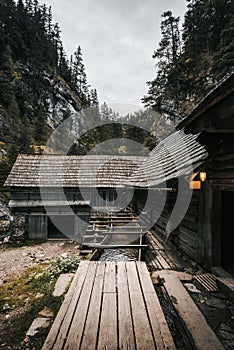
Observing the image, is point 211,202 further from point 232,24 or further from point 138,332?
point 232,24

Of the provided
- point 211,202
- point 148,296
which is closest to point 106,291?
point 148,296

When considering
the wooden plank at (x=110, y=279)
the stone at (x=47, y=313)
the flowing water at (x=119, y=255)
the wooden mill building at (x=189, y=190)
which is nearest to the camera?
the wooden mill building at (x=189, y=190)

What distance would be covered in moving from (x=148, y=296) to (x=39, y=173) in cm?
1496

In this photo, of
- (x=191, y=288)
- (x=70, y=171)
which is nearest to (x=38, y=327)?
(x=191, y=288)

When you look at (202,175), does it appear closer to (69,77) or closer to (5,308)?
(5,308)

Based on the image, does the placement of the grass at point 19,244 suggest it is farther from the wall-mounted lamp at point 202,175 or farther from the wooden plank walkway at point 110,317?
the wall-mounted lamp at point 202,175

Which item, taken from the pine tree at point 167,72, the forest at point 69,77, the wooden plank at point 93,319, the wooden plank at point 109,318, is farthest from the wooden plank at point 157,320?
the pine tree at point 167,72

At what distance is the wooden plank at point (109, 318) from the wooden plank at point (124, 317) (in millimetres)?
61

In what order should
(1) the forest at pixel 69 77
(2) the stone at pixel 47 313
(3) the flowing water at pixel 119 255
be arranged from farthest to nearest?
(1) the forest at pixel 69 77 < (3) the flowing water at pixel 119 255 < (2) the stone at pixel 47 313

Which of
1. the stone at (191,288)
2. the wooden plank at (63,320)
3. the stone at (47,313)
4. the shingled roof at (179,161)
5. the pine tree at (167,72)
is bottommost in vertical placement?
the stone at (47,313)

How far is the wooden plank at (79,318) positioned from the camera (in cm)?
207

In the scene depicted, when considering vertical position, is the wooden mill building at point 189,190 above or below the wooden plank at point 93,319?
above

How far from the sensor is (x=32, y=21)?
139ft

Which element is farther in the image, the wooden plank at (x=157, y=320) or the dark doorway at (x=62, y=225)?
the dark doorway at (x=62, y=225)
